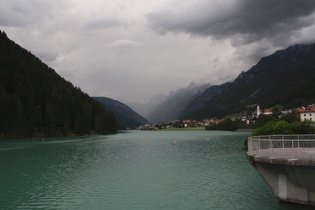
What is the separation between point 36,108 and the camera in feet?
437

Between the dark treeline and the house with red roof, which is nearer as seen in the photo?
the dark treeline

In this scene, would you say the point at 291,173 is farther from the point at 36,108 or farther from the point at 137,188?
the point at 36,108

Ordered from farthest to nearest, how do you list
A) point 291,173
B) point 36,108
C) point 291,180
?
point 36,108 < point 291,180 < point 291,173

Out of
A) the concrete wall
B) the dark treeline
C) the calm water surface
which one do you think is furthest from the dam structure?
the dark treeline

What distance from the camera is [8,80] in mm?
155500

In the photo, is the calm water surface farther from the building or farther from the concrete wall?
the building

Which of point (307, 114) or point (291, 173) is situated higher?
point (307, 114)

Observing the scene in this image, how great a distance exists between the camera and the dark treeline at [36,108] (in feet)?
402

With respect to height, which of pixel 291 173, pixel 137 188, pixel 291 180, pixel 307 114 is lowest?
pixel 137 188

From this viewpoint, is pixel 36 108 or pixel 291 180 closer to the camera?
pixel 291 180

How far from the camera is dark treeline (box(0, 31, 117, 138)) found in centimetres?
12256

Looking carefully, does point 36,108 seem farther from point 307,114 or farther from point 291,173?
point 307,114

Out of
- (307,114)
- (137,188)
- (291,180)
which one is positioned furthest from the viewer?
(307,114)

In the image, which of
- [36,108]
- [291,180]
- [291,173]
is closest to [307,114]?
[36,108]
